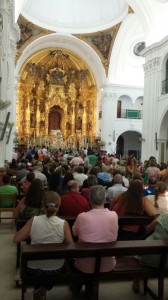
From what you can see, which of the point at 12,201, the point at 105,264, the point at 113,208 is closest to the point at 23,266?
the point at 105,264

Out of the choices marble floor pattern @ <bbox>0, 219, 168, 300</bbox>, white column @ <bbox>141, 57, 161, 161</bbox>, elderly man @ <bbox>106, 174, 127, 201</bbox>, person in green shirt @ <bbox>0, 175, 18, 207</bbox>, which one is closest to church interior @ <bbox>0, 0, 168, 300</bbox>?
white column @ <bbox>141, 57, 161, 161</bbox>

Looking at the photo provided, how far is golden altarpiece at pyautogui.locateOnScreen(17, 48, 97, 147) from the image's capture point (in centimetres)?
3052

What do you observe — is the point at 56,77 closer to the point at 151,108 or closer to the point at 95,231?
the point at 151,108

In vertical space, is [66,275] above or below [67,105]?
below

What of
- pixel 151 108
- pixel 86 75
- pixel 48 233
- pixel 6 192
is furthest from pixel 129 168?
pixel 86 75

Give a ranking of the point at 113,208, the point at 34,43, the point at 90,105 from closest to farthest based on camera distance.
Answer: the point at 113,208 → the point at 34,43 → the point at 90,105

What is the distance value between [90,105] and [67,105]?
7.56ft

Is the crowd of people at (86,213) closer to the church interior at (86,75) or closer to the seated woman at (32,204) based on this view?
the seated woman at (32,204)

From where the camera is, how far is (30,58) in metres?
29.2

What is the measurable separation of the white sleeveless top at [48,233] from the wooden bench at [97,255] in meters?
0.14

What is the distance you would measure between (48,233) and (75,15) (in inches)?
1027

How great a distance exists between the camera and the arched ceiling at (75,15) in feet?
83.9

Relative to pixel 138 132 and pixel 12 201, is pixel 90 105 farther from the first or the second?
pixel 12 201

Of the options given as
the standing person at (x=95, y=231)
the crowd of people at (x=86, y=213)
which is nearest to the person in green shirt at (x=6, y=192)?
the crowd of people at (x=86, y=213)
